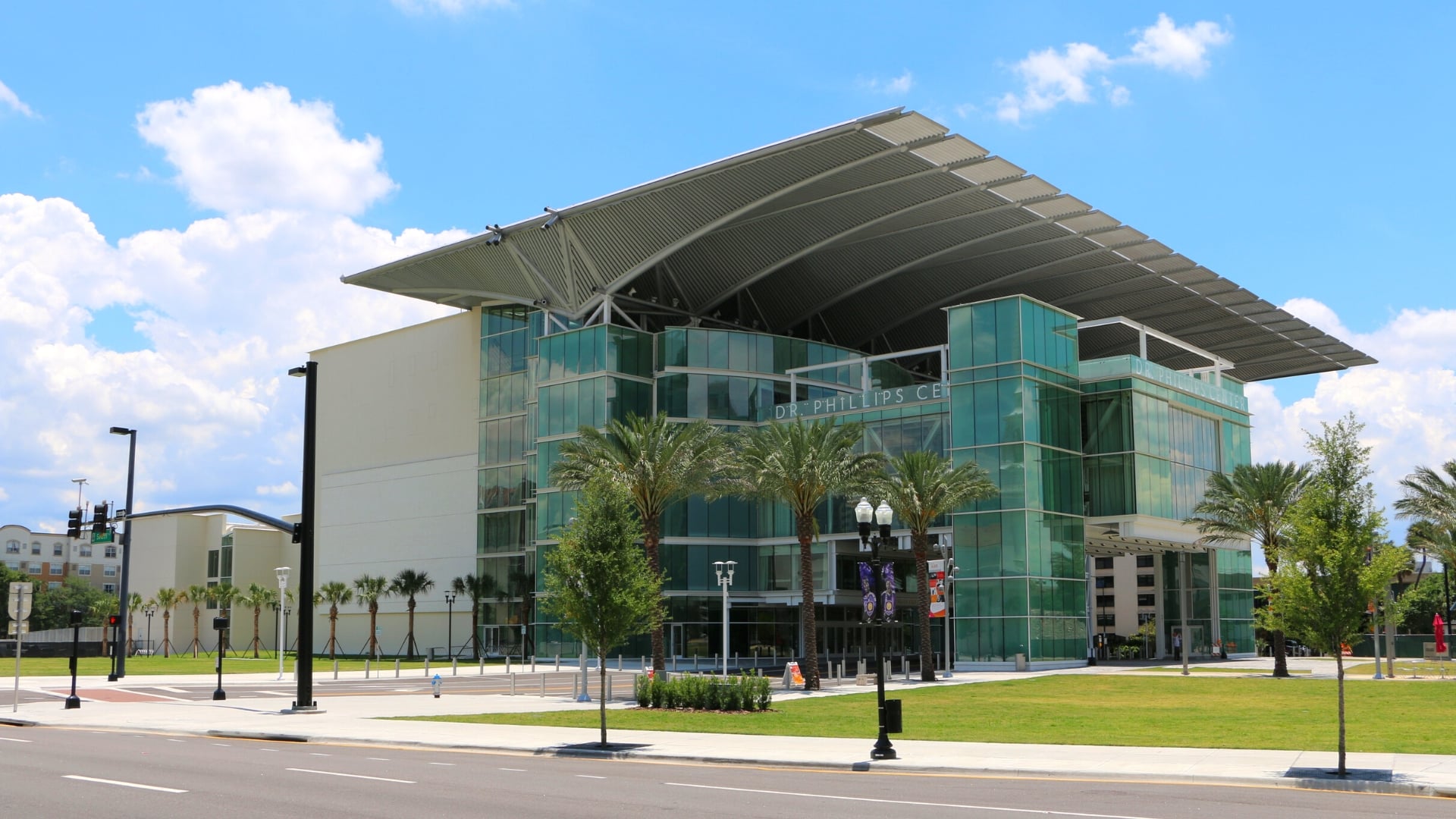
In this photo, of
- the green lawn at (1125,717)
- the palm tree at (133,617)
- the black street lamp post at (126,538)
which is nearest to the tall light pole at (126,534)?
the black street lamp post at (126,538)

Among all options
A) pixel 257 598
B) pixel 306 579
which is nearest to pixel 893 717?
pixel 306 579

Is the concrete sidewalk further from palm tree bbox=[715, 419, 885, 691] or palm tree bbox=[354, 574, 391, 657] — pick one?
palm tree bbox=[354, 574, 391, 657]

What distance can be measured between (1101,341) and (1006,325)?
1233 inches

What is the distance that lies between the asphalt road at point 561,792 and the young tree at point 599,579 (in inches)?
149

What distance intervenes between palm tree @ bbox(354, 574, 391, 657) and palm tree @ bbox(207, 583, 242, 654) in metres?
20.8

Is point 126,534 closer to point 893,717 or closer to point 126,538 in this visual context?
point 126,538

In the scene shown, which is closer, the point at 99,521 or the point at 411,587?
the point at 99,521

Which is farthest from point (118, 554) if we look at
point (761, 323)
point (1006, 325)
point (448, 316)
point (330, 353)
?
point (1006, 325)

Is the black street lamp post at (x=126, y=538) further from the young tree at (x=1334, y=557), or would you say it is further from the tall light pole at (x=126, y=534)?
the young tree at (x=1334, y=557)

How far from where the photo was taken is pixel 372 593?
8900cm

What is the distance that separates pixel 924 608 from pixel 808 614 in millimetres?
5910

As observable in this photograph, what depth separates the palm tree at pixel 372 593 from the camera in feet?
292

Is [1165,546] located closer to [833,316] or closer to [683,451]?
[833,316]

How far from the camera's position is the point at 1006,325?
58.0 meters
